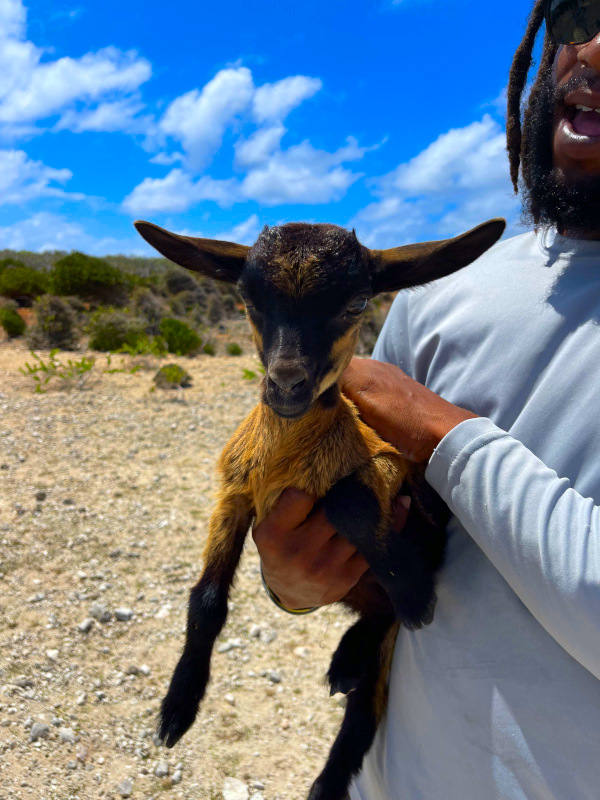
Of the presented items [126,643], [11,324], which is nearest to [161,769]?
[126,643]

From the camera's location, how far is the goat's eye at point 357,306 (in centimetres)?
190

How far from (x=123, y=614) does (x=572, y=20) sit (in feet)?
13.3

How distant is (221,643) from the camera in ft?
13.0

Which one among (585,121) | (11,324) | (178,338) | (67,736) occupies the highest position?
(585,121)

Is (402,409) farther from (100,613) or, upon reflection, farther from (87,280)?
(87,280)

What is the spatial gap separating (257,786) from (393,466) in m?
2.10

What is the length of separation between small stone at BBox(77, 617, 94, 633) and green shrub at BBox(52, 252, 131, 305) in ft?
50.2

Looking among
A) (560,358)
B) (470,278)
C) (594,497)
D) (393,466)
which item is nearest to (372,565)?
(393,466)

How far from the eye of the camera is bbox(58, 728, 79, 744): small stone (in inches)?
115

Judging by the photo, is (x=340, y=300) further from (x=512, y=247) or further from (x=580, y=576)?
(x=580, y=576)

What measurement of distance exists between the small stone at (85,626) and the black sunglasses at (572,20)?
398cm

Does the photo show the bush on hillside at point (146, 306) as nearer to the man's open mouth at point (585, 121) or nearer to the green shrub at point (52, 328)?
the green shrub at point (52, 328)

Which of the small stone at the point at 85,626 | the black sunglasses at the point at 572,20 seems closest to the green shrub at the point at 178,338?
the small stone at the point at 85,626

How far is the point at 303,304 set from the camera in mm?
1771
